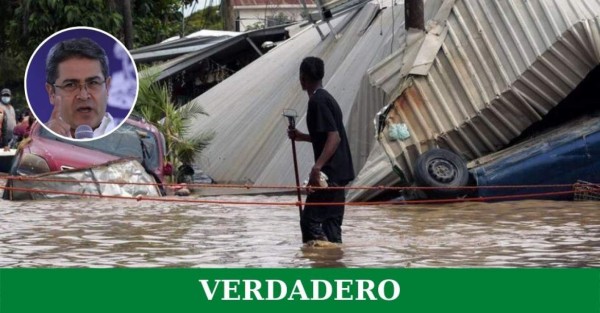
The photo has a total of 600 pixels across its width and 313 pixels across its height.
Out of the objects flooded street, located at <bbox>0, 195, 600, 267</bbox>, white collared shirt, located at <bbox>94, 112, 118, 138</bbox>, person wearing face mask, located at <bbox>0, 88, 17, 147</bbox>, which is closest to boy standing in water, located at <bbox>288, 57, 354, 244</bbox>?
flooded street, located at <bbox>0, 195, 600, 267</bbox>

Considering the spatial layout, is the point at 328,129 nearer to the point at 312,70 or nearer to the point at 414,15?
the point at 312,70

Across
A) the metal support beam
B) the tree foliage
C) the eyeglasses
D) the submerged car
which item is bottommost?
the submerged car

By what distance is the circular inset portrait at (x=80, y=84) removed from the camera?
19.8 meters

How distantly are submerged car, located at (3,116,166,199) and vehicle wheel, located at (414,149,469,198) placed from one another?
15.9ft

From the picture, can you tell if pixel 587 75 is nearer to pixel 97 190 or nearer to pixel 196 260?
pixel 97 190

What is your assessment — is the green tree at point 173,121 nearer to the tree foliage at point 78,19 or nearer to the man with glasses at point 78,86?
the man with glasses at point 78,86

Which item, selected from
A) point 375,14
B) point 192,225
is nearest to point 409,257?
point 192,225

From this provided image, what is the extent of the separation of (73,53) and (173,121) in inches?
216

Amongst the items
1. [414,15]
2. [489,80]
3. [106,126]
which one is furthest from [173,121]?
[489,80]

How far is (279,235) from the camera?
1508 centimetres

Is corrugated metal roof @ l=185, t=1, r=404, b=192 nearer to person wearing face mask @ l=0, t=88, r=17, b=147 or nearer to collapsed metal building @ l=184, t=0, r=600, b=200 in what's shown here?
collapsed metal building @ l=184, t=0, r=600, b=200

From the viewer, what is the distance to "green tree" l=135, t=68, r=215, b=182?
25375 mm

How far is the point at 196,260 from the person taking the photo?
41.3 ft

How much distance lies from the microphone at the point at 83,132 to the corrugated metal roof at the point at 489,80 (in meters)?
3.85
